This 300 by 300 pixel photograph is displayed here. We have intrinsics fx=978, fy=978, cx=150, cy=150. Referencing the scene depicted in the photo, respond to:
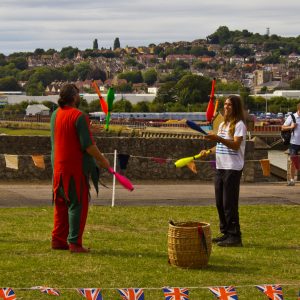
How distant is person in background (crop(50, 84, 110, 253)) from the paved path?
5.31 m

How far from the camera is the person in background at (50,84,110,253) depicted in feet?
32.7

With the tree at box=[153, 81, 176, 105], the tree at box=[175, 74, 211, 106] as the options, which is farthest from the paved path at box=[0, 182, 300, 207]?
the tree at box=[153, 81, 176, 105]

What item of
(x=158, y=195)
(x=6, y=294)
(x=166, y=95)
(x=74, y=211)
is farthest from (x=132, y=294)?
(x=166, y=95)

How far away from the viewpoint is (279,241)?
11.6 metres

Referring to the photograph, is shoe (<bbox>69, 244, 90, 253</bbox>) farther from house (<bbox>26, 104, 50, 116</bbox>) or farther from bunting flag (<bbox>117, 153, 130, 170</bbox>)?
house (<bbox>26, 104, 50, 116</bbox>)

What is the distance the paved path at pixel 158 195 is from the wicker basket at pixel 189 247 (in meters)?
6.12

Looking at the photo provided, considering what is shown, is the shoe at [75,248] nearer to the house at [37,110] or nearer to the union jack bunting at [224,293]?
the union jack bunting at [224,293]

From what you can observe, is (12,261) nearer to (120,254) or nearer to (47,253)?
(47,253)

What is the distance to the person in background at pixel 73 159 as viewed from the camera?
9977mm

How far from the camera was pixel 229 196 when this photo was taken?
11.2 meters

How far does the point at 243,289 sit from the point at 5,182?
12.9 metres

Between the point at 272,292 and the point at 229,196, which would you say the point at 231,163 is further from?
the point at 272,292

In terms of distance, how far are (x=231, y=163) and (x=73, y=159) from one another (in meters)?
2.01

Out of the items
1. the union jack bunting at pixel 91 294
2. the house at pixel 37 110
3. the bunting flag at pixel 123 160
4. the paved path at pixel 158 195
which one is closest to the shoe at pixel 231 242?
the union jack bunting at pixel 91 294
